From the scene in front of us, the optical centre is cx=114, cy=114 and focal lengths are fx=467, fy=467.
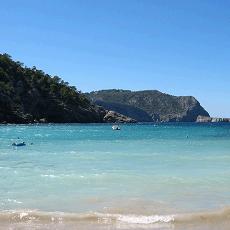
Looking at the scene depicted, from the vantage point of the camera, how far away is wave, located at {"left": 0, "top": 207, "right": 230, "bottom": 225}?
12094 mm

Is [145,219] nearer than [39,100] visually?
Yes

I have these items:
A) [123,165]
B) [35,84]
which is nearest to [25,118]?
[35,84]

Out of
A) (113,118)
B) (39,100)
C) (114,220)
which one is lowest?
(114,220)

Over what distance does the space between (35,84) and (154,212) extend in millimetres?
158926

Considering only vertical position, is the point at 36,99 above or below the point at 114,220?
above

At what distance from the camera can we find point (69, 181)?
19.7 meters

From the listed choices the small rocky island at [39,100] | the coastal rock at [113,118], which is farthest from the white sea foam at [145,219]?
the coastal rock at [113,118]

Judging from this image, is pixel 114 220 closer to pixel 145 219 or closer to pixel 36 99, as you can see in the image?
pixel 145 219

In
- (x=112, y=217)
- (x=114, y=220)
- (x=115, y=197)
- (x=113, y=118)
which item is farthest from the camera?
(x=113, y=118)

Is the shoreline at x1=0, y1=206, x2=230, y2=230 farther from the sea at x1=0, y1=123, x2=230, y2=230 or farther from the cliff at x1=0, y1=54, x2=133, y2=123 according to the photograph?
the cliff at x1=0, y1=54, x2=133, y2=123

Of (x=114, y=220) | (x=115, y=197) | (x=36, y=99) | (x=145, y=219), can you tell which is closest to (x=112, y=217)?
(x=114, y=220)

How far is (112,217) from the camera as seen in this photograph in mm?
12461

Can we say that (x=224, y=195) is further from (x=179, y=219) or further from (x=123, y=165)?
(x=123, y=165)

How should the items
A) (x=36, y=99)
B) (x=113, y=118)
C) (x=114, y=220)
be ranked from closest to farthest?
(x=114, y=220) → (x=36, y=99) → (x=113, y=118)
